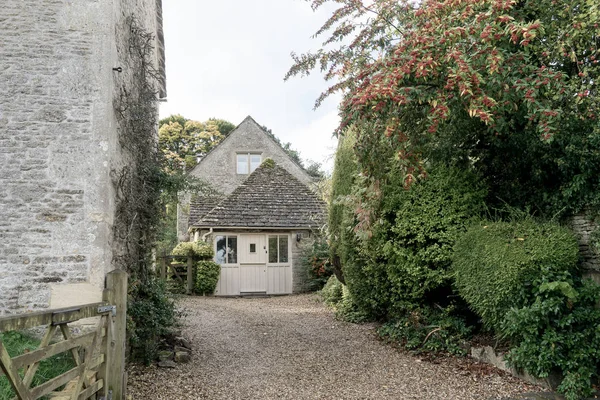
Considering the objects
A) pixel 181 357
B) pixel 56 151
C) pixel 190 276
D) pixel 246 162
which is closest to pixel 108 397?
pixel 181 357

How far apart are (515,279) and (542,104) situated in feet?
7.32

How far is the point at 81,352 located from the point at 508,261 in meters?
5.30

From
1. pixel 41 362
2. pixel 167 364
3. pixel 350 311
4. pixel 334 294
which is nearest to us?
pixel 41 362

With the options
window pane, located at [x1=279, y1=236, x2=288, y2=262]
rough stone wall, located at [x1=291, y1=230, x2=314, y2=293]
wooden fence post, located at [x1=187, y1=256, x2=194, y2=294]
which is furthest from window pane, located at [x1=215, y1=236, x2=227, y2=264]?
rough stone wall, located at [x1=291, y1=230, x2=314, y2=293]

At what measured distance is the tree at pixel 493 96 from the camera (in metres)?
5.96

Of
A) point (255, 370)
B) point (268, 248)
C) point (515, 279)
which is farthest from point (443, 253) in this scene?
point (268, 248)

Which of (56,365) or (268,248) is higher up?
(268,248)

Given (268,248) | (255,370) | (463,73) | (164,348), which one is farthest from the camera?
(268,248)

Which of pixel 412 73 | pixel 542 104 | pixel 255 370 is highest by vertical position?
pixel 412 73

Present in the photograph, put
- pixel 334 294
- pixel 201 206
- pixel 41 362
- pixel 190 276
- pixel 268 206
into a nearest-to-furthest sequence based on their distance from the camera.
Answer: pixel 41 362, pixel 334 294, pixel 190 276, pixel 268 206, pixel 201 206

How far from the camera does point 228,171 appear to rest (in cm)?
2420

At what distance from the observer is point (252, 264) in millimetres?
17906

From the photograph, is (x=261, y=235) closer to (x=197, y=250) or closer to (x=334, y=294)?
(x=197, y=250)

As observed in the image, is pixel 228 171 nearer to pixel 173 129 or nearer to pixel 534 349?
pixel 173 129
